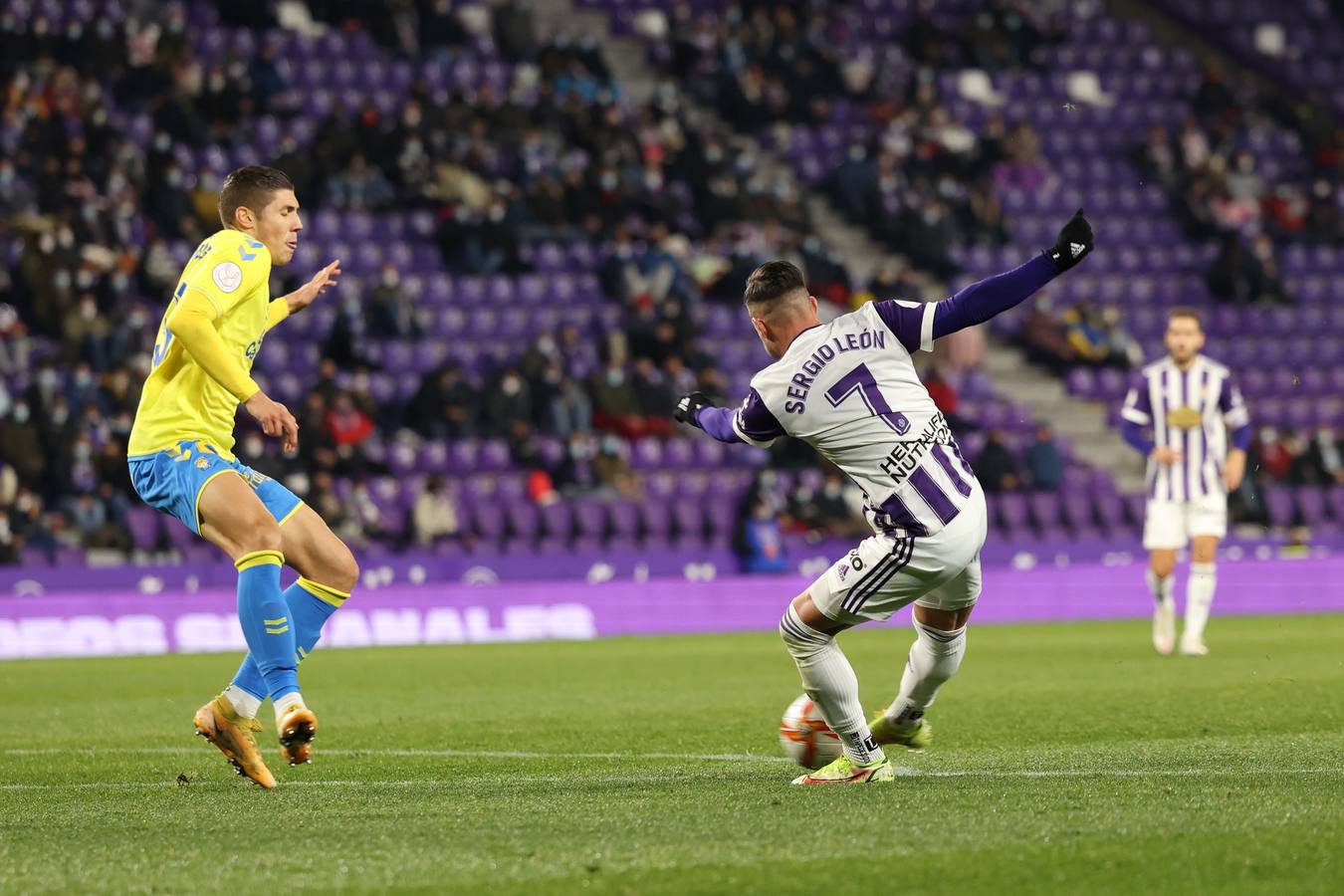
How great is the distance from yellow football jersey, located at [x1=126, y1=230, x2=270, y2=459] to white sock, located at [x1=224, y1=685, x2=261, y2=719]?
0.90m

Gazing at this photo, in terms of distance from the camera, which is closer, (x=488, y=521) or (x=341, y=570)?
(x=341, y=570)

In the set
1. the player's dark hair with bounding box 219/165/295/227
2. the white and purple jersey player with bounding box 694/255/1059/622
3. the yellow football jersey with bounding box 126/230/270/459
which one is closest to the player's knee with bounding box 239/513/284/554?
the yellow football jersey with bounding box 126/230/270/459

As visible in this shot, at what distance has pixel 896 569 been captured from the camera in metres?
6.97

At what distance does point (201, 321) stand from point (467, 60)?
20.5m

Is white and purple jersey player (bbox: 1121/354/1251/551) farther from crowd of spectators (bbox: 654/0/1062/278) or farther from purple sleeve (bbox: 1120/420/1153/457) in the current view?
crowd of spectators (bbox: 654/0/1062/278)

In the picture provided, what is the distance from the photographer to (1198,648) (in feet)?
49.4

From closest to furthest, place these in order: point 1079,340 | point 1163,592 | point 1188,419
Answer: point 1188,419 < point 1163,592 < point 1079,340

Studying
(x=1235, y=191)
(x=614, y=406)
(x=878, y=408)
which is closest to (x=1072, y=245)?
(x=878, y=408)

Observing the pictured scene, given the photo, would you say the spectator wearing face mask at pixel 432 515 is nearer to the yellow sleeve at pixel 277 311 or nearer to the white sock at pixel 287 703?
the yellow sleeve at pixel 277 311

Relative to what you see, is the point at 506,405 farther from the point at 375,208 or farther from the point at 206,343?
the point at 206,343

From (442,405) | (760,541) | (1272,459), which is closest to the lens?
(760,541)

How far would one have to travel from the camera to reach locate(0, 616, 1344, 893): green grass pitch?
4953mm

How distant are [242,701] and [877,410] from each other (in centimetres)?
260

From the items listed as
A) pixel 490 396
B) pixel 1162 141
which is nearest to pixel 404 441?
pixel 490 396
